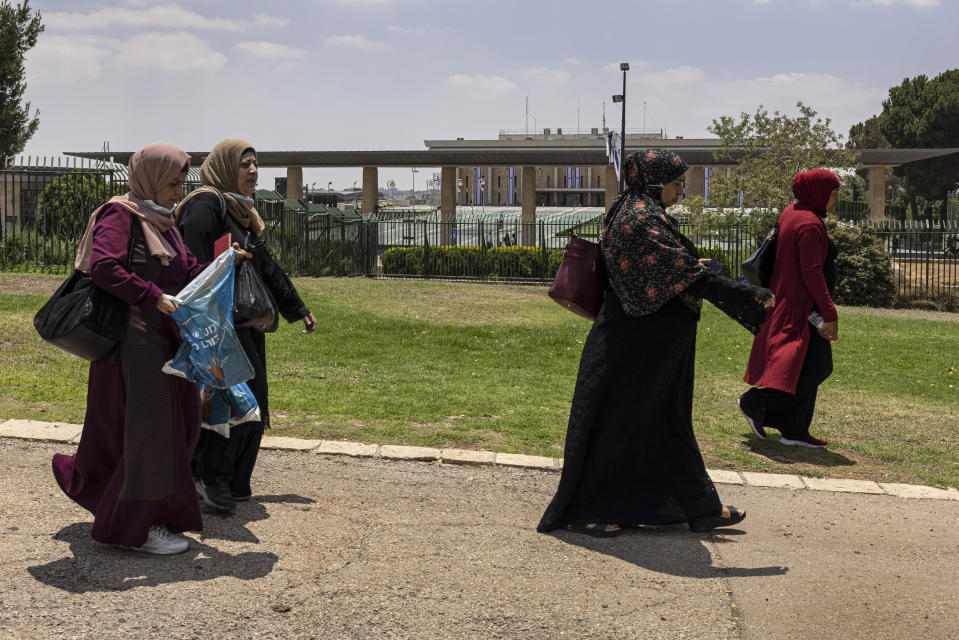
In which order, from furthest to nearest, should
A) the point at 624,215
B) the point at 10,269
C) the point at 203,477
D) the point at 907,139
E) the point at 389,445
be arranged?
the point at 907,139
the point at 10,269
the point at 389,445
the point at 203,477
the point at 624,215

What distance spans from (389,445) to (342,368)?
3.52 m

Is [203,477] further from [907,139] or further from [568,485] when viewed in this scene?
[907,139]

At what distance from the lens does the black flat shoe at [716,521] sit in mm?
4750

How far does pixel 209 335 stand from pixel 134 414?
0.43 m

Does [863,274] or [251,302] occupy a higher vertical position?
[251,302]

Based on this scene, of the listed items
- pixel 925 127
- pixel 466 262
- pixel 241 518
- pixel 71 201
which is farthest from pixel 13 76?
pixel 925 127

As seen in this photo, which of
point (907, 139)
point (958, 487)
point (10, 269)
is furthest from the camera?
point (907, 139)

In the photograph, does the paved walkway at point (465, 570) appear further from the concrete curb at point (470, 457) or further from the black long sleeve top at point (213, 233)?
the black long sleeve top at point (213, 233)

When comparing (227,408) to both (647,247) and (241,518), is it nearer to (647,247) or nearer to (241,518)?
(241,518)

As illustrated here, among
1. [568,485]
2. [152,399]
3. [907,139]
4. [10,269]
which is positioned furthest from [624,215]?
[907,139]

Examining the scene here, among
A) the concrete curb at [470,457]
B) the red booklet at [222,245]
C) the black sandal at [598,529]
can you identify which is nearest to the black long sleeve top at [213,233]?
the red booklet at [222,245]

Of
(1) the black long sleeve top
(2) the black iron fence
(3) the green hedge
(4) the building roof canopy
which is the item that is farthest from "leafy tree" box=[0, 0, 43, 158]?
(4) the building roof canopy

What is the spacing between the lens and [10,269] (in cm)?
1703

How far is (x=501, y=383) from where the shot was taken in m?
9.25
